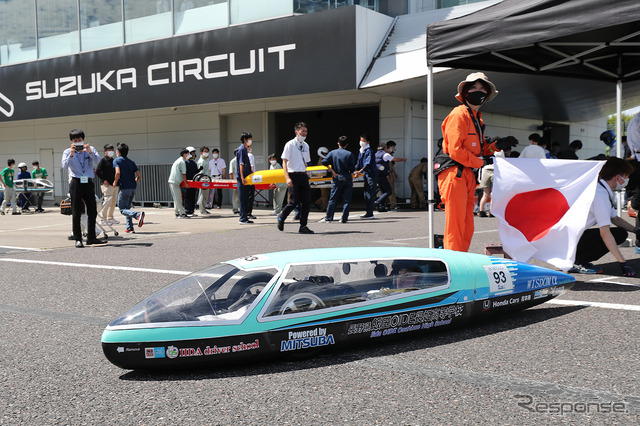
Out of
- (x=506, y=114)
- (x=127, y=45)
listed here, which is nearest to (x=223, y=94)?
(x=127, y=45)

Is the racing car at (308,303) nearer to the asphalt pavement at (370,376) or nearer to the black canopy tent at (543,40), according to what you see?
the asphalt pavement at (370,376)

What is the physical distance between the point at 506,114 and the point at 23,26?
18.5 meters

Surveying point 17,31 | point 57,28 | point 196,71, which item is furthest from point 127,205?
point 17,31

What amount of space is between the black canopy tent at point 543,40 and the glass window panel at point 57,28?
746 inches

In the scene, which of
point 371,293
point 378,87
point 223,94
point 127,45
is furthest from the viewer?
point 127,45

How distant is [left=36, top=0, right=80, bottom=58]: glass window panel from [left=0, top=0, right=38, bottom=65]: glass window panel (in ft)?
1.29

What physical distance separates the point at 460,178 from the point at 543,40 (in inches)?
61.4

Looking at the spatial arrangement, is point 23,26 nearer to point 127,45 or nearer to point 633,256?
point 127,45

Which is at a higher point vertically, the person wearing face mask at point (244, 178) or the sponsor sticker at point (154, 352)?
the person wearing face mask at point (244, 178)

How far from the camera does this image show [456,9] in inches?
714

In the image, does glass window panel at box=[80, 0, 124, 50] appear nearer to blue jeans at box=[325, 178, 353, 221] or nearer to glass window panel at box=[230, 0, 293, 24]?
glass window panel at box=[230, 0, 293, 24]

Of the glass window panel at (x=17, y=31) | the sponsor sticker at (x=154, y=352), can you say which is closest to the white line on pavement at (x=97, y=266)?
the sponsor sticker at (x=154, y=352)

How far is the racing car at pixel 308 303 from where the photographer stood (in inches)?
148

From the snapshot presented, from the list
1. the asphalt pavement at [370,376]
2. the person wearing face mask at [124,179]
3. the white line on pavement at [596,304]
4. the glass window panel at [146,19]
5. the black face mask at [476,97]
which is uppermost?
the glass window panel at [146,19]
